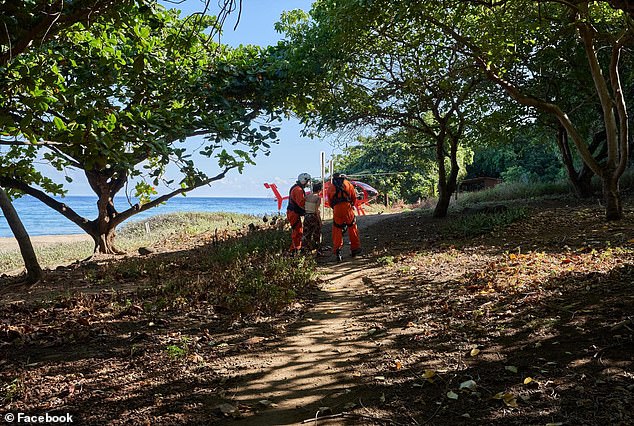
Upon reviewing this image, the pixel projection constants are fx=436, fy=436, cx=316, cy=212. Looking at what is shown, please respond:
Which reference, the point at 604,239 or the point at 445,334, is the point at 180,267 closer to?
the point at 445,334

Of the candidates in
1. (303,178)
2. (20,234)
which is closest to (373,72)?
(303,178)

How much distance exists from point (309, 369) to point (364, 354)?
1.97 ft

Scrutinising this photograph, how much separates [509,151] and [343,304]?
33527 mm

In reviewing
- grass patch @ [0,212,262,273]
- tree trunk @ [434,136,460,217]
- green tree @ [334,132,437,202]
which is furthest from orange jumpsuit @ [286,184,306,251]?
green tree @ [334,132,437,202]

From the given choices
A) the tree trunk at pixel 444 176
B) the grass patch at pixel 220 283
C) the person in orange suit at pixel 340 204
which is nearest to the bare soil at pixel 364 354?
the grass patch at pixel 220 283

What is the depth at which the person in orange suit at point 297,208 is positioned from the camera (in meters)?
10.7

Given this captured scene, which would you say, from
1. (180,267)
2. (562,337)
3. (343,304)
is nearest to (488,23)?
(343,304)

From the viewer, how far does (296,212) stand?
10664 mm

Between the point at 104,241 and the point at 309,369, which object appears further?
the point at 104,241

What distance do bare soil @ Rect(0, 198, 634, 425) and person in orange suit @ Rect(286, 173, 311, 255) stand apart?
3.49 metres

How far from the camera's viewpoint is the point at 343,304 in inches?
246

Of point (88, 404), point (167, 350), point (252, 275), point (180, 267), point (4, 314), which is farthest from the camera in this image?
point (180, 267)

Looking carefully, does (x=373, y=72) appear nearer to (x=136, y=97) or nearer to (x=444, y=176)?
(x=444, y=176)

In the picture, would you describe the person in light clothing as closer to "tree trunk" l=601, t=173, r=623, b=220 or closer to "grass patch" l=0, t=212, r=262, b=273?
"tree trunk" l=601, t=173, r=623, b=220
